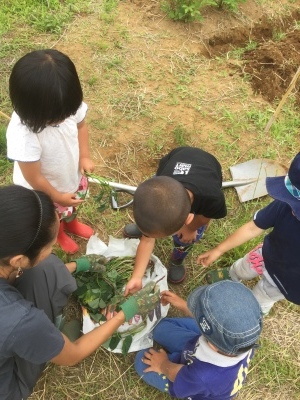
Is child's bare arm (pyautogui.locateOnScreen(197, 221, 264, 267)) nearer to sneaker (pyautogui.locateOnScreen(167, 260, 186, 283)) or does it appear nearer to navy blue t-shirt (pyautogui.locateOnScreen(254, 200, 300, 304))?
navy blue t-shirt (pyautogui.locateOnScreen(254, 200, 300, 304))

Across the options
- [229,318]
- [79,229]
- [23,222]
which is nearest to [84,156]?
[79,229]

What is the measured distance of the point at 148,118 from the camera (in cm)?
315

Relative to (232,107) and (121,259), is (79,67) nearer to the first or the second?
(232,107)

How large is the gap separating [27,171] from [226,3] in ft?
9.44

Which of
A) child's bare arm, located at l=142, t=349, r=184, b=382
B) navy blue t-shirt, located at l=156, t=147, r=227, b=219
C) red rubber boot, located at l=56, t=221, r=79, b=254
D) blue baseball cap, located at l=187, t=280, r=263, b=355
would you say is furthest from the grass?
blue baseball cap, located at l=187, t=280, r=263, b=355

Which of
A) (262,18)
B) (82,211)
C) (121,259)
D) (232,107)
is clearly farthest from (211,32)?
(121,259)

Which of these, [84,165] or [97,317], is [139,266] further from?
[84,165]

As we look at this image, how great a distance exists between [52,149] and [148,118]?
1.40m

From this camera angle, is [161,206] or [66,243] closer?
[161,206]

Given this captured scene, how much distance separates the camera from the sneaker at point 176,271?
242 cm

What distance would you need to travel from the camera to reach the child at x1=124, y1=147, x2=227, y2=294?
5.29 ft

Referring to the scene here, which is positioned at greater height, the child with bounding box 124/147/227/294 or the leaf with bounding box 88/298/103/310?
the child with bounding box 124/147/227/294

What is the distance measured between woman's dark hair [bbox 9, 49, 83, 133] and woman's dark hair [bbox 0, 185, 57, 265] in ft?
1.25

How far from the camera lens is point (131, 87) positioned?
130 inches
